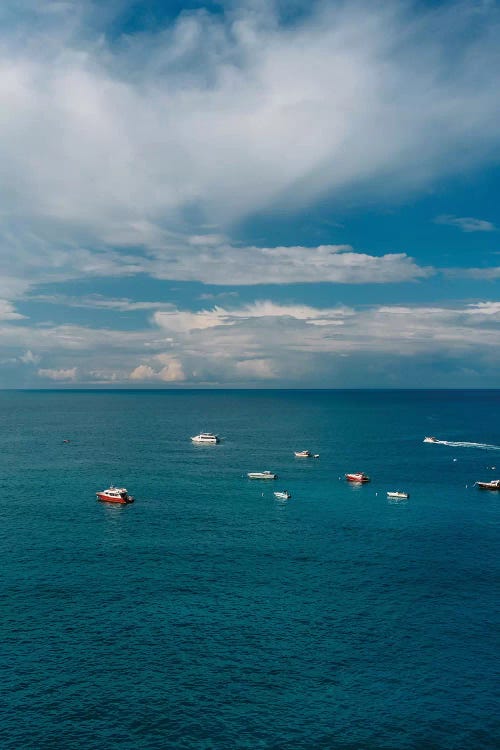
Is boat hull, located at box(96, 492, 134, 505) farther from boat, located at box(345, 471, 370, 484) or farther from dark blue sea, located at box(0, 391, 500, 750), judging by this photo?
boat, located at box(345, 471, 370, 484)

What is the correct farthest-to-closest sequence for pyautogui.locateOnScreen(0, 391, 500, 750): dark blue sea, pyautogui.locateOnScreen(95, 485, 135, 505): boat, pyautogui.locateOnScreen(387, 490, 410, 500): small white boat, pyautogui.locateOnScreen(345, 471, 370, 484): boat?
1. pyautogui.locateOnScreen(345, 471, 370, 484): boat
2. pyautogui.locateOnScreen(387, 490, 410, 500): small white boat
3. pyautogui.locateOnScreen(95, 485, 135, 505): boat
4. pyautogui.locateOnScreen(0, 391, 500, 750): dark blue sea

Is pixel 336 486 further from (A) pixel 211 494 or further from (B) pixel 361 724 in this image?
(B) pixel 361 724

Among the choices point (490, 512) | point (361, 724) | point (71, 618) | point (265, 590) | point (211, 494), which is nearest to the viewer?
Result: point (361, 724)

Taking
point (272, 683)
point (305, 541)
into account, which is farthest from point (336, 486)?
point (272, 683)

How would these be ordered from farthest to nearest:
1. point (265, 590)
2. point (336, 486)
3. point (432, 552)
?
1. point (336, 486)
2. point (432, 552)
3. point (265, 590)

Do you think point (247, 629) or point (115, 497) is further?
point (115, 497)

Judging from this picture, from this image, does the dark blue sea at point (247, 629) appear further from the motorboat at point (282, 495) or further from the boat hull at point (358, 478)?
the boat hull at point (358, 478)

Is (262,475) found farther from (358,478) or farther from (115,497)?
(115,497)

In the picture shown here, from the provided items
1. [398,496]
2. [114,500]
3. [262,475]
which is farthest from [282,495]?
[114,500]

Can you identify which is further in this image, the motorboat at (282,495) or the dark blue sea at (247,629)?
the motorboat at (282,495)

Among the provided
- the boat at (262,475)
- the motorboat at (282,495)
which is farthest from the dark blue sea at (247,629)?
the boat at (262,475)

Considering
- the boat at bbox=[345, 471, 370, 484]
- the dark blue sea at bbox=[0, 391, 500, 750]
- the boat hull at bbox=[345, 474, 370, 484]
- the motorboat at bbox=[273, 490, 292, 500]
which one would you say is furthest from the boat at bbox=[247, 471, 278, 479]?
the dark blue sea at bbox=[0, 391, 500, 750]
